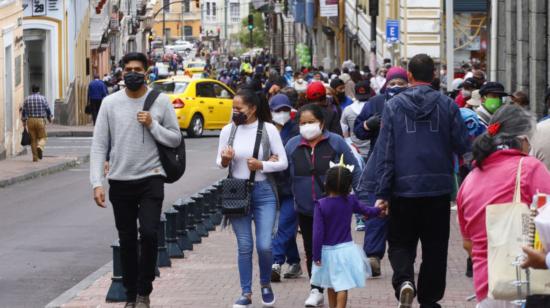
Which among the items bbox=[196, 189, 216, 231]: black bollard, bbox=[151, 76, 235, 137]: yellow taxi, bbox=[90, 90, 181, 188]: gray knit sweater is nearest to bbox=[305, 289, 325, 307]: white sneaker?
bbox=[90, 90, 181, 188]: gray knit sweater

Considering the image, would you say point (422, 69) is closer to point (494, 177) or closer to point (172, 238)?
point (494, 177)

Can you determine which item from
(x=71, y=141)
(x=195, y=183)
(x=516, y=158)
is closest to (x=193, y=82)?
(x=71, y=141)

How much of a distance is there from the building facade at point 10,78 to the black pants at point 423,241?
23046mm

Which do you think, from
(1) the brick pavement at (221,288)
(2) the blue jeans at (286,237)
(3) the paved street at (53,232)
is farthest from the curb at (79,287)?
(2) the blue jeans at (286,237)

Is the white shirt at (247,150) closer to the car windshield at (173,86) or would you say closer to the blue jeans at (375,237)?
the blue jeans at (375,237)

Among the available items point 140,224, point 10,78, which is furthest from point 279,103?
point 10,78

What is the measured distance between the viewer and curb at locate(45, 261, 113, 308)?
37.0 feet

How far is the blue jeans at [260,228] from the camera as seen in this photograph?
10.8 metres

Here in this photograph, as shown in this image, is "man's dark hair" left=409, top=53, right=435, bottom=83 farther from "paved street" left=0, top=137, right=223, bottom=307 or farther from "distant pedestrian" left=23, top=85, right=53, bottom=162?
"distant pedestrian" left=23, top=85, right=53, bottom=162

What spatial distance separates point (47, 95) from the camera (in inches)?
1827

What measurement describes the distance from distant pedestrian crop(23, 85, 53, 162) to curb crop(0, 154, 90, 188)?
2.59 ft

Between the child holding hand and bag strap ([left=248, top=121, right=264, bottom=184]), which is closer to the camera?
the child holding hand

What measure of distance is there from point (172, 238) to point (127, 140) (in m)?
4.15

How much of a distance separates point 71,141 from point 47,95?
7.45 m
